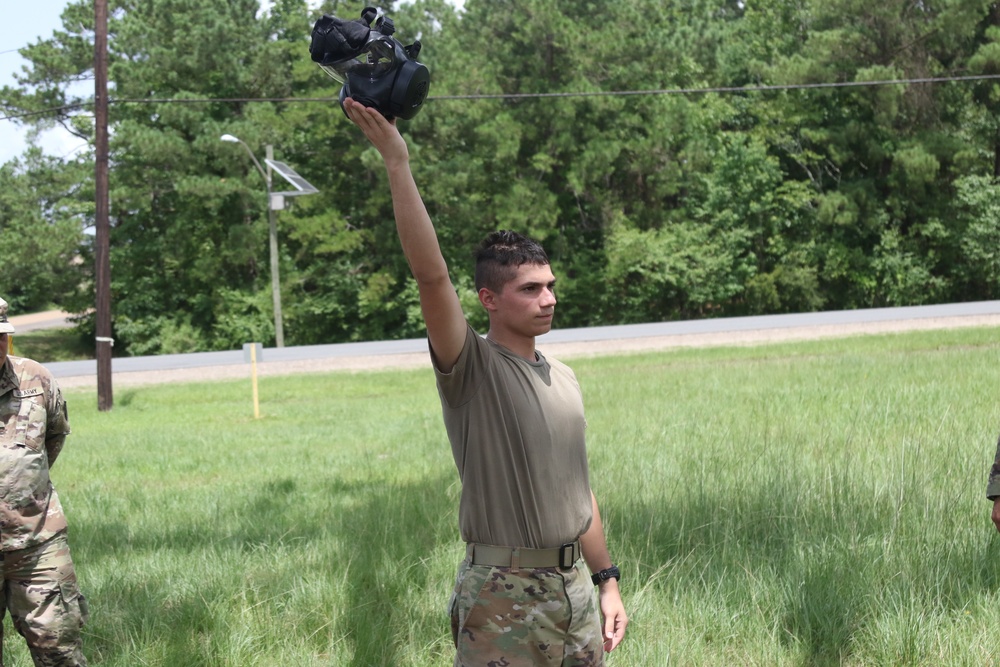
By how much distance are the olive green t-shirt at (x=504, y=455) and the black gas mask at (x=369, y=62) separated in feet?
2.30

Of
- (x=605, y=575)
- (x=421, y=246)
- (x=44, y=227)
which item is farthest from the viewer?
(x=44, y=227)

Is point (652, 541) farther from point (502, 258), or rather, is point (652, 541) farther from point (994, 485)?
point (502, 258)

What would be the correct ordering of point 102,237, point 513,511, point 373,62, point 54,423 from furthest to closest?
point 102,237 < point 54,423 < point 513,511 < point 373,62

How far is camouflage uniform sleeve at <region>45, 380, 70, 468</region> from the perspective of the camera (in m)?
4.80

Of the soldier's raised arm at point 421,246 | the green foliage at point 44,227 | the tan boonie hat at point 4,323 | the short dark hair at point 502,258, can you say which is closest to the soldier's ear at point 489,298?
the short dark hair at point 502,258

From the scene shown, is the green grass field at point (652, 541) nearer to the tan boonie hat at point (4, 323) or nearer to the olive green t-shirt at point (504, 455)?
the tan boonie hat at point (4, 323)

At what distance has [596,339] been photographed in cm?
2906

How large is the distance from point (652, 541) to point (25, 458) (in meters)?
3.41

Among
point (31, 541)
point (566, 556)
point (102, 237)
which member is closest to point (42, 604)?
point (31, 541)

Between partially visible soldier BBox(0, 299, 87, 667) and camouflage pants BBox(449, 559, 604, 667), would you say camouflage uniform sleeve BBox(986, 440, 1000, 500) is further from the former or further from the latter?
partially visible soldier BBox(0, 299, 87, 667)

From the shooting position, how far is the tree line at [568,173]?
4031 cm

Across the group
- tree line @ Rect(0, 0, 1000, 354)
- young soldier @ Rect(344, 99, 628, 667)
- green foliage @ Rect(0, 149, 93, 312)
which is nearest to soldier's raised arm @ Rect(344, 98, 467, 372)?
young soldier @ Rect(344, 99, 628, 667)

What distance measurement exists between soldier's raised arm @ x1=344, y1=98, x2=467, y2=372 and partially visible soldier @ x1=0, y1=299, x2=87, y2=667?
2.49 meters

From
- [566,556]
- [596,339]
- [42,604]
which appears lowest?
[596,339]
